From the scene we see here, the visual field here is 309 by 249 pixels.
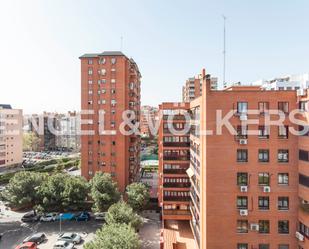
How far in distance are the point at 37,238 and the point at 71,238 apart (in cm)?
329

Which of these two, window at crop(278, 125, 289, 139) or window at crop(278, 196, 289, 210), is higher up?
window at crop(278, 125, 289, 139)

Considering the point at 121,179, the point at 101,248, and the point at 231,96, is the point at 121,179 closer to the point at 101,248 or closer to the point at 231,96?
the point at 101,248

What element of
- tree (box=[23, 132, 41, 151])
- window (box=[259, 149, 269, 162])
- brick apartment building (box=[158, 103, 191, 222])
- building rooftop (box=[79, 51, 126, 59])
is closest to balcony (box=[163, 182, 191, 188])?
brick apartment building (box=[158, 103, 191, 222])

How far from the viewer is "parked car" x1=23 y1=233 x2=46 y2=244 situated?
23.5m

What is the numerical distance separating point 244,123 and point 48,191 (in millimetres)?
23517

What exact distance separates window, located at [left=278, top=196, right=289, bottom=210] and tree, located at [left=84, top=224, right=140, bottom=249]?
1093 cm

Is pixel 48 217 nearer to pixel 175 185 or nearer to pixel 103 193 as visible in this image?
pixel 103 193

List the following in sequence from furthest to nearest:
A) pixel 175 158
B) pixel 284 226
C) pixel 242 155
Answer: pixel 175 158, pixel 242 155, pixel 284 226

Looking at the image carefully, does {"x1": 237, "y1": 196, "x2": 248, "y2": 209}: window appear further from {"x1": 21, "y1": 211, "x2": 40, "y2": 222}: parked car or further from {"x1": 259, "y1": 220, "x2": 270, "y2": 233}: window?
{"x1": 21, "y1": 211, "x2": 40, "y2": 222}: parked car

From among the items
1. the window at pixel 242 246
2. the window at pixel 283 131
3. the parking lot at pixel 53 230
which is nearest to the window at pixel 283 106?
the window at pixel 283 131

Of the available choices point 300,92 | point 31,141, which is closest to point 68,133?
point 31,141

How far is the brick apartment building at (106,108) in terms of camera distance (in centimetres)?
3597

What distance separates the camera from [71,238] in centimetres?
2398

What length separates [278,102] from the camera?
57.2 feet
